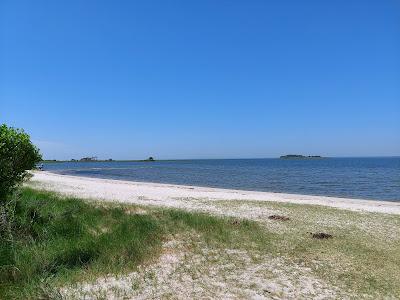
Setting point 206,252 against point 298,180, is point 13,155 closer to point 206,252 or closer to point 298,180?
point 206,252

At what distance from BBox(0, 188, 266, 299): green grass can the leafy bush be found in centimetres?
188

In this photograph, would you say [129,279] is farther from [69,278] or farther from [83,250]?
[83,250]

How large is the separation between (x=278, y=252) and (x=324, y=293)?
3.17 metres

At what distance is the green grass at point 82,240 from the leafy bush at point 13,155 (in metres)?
1.88

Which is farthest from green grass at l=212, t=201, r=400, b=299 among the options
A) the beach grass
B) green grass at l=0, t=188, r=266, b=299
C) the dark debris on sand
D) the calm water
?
the calm water

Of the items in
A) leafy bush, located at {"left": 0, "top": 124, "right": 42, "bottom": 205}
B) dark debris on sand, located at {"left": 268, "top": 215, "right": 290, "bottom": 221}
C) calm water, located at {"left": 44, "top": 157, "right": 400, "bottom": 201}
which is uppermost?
leafy bush, located at {"left": 0, "top": 124, "right": 42, "bottom": 205}

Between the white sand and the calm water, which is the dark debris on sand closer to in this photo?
the white sand

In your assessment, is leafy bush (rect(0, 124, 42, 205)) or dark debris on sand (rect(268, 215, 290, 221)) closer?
leafy bush (rect(0, 124, 42, 205))

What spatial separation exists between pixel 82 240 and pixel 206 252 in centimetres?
411

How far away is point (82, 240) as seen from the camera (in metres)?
12.3

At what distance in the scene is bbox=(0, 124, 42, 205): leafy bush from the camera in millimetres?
10648

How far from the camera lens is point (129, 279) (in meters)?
9.30

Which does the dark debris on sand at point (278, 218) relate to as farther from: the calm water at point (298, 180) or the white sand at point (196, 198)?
the calm water at point (298, 180)

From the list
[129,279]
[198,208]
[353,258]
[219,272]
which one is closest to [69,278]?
[129,279]
